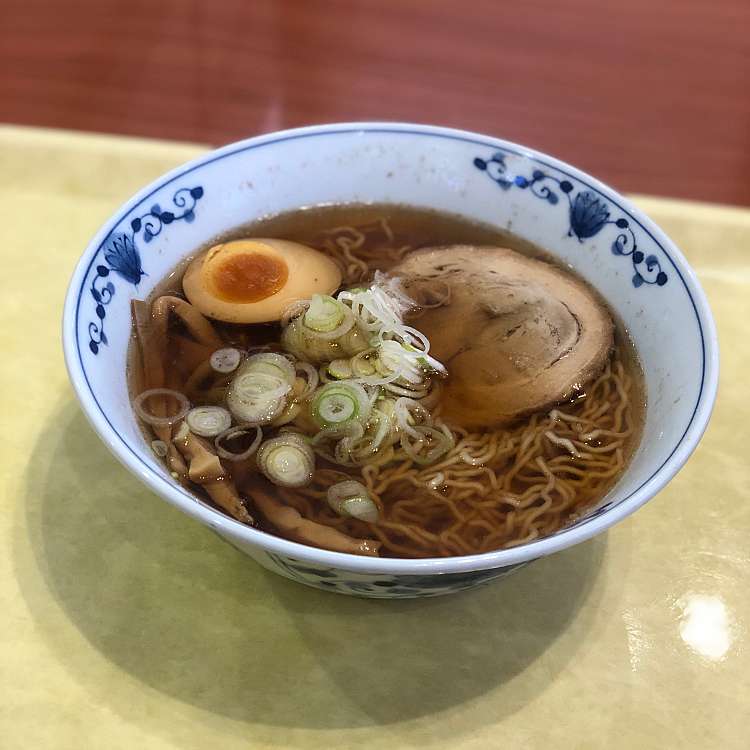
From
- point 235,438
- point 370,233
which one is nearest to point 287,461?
point 235,438

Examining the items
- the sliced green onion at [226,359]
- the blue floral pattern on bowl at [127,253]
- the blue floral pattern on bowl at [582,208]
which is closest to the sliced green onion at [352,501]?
the sliced green onion at [226,359]

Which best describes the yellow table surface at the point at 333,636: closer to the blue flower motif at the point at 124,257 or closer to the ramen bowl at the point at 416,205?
the ramen bowl at the point at 416,205

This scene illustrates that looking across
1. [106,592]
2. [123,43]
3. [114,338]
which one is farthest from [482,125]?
[106,592]

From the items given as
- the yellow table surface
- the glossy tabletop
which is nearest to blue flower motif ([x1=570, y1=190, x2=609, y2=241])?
the yellow table surface

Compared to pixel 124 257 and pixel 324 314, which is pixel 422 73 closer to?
pixel 324 314

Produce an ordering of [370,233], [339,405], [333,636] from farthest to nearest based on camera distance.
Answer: [370,233], [339,405], [333,636]

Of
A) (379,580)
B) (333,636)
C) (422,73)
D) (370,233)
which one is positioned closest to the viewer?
(379,580)
